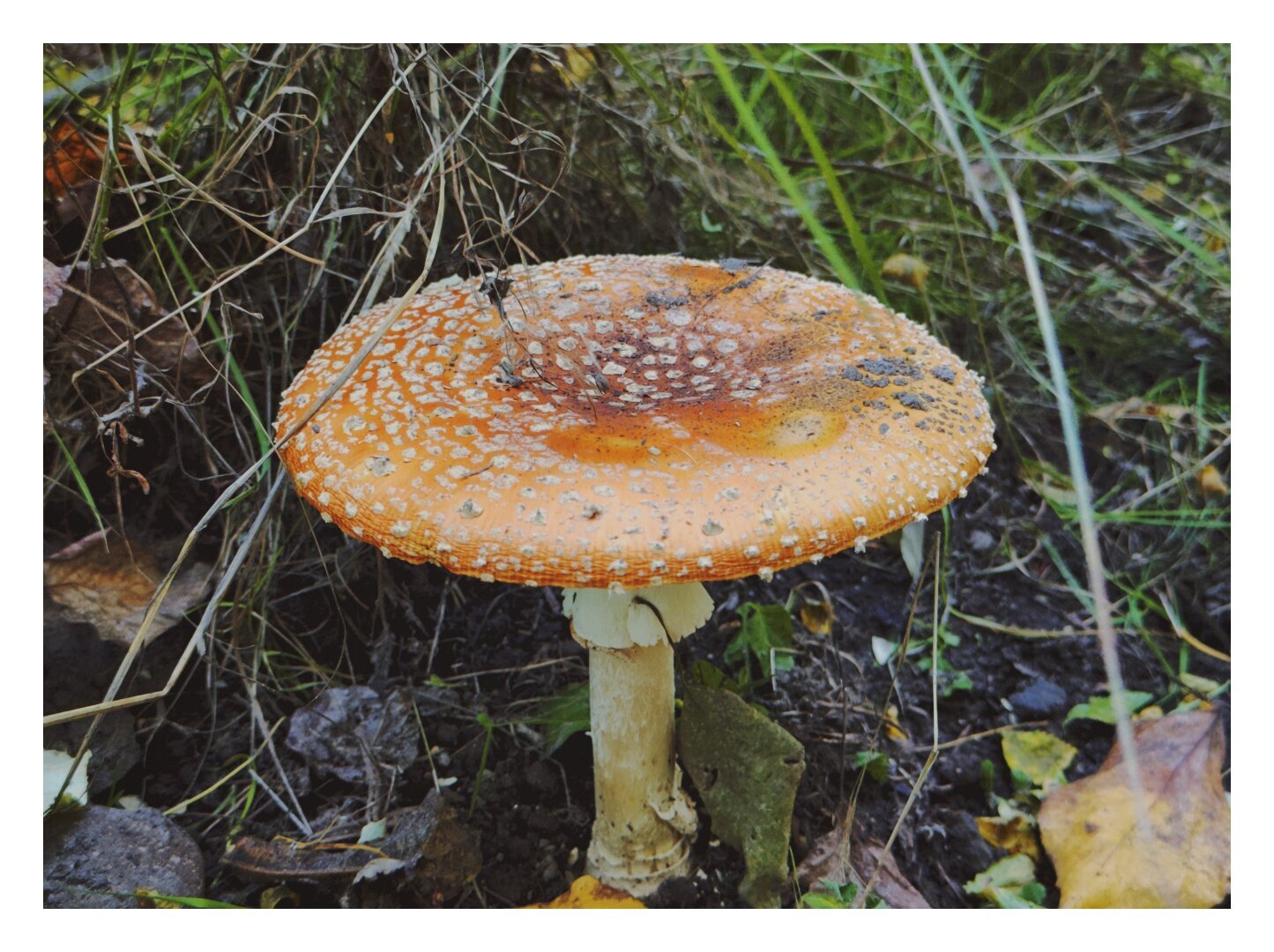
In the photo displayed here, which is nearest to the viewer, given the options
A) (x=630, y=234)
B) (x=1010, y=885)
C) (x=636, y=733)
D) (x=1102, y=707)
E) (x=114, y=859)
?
(x=114, y=859)

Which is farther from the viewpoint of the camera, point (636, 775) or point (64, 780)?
point (636, 775)

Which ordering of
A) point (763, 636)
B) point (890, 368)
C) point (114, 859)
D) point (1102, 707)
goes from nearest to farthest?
point (890, 368), point (114, 859), point (763, 636), point (1102, 707)

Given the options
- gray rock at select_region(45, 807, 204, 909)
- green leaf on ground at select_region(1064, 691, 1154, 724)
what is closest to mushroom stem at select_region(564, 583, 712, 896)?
gray rock at select_region(45, 807, 204, 909)

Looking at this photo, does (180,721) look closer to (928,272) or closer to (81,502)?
(81,502)

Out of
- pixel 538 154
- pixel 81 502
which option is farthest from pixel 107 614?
pixel 538 154

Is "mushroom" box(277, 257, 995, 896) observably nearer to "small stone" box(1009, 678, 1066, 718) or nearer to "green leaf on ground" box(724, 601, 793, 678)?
"green leaf on ground" box(724, 601, 793, 678)

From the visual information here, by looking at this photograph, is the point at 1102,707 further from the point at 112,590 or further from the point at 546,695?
the point at 112,590

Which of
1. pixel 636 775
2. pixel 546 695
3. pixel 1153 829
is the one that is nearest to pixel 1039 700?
pixel 1153 829

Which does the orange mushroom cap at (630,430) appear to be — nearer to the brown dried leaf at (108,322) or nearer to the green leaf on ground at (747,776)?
the brown dried leaf at (108,322)
